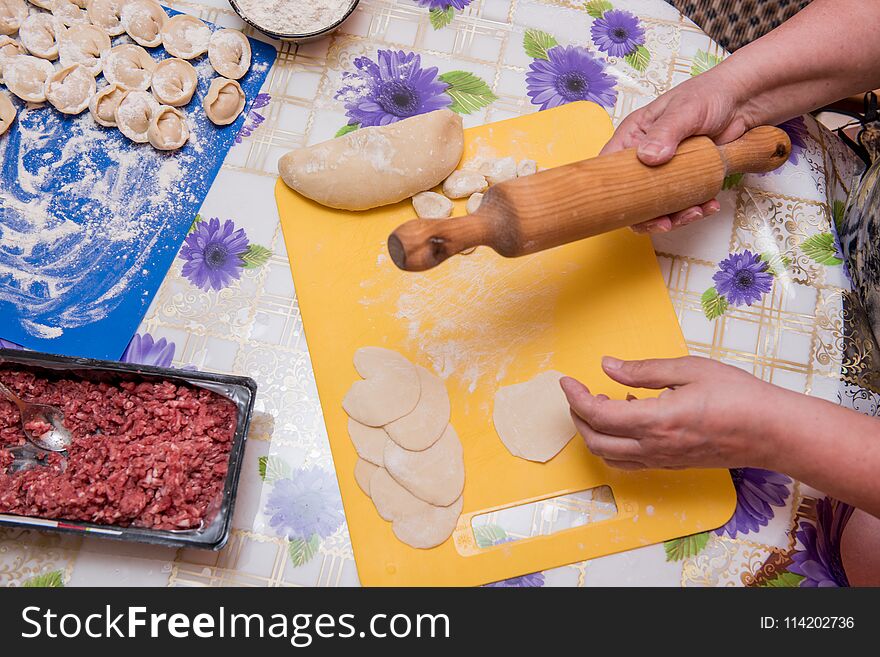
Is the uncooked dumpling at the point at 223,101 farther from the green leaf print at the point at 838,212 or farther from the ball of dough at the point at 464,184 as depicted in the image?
the green leaf print at the point at 838,212

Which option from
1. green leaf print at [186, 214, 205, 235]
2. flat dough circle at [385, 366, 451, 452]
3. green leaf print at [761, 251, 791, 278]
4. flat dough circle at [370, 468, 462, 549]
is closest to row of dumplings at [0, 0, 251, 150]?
green leaf print at [186, 214, 205, 235]

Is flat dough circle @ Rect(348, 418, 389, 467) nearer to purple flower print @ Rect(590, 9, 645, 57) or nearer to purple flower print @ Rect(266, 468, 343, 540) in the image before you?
purple flower print @ Rect(266, 468, 343, 540)

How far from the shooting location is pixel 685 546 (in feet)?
4.21

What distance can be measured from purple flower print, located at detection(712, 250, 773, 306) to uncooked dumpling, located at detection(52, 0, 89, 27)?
4.88 ft

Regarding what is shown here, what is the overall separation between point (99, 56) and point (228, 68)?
0.97ft

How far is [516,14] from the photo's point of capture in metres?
1.56

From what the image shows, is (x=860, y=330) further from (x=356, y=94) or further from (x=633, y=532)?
(x=356, y=94)

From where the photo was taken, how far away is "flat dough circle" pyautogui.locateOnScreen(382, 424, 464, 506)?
4.09 ft

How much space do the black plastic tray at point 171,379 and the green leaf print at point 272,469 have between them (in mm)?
145

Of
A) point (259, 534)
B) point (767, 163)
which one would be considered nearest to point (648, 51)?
point (767, 163)

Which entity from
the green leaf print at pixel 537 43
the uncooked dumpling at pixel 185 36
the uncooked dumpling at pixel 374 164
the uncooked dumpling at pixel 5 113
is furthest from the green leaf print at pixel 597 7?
the uncooked dumpling at pixel 5 113

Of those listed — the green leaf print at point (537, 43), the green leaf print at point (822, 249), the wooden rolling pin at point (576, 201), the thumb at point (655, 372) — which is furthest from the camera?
the green leaf print at point (537, 43)

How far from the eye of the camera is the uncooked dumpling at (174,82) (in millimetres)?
1439

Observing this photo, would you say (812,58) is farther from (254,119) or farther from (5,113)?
(5,113)
